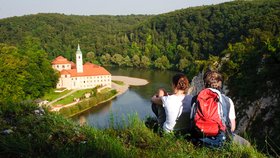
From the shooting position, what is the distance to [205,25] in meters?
74.6

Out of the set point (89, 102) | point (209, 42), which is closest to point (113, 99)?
point (89, 102)

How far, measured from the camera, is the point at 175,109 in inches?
139

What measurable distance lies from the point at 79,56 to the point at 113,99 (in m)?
11.5

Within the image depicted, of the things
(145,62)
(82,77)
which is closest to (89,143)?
(82,77)

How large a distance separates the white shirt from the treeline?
50.2 meters

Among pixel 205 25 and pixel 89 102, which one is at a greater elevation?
pixel 205 25

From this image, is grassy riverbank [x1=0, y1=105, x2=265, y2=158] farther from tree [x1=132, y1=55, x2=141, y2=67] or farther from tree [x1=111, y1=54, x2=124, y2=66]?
tree [x1=111, y1=54, x2=124, y2=66]

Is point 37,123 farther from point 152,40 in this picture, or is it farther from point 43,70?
point 152,40

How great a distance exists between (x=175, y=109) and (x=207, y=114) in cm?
39

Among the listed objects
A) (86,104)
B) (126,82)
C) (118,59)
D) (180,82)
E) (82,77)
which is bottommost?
(126,82)

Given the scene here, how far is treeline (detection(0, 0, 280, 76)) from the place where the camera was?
6438cm

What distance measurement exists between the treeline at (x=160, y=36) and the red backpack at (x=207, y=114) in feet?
165

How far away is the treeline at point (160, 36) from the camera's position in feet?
211

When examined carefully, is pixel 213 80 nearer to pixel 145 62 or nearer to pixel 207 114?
pixel 207 114
